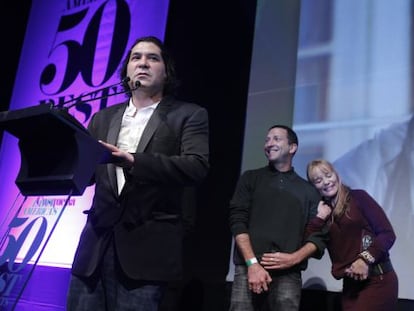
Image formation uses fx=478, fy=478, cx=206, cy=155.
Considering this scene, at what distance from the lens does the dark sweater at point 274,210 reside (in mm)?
2191

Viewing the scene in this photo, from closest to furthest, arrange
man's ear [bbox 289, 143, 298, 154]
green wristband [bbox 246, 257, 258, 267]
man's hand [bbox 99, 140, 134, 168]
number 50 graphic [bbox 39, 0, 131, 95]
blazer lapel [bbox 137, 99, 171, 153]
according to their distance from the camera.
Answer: man's hand [bbox 99, 140, 134, 168], blazer lapel [bbox 137, 99, 171, 153], green wristband [bbox 246, 257, 258, 267], man's ear [bbox 289, 143, 298, 154], number 50 graphic [bbox 39, 0, 131, 95]

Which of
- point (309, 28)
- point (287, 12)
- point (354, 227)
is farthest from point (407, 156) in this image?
point (287, 12)

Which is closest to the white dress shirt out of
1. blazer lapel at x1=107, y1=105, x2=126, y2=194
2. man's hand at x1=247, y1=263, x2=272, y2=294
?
blazer lapel at x1=107, y1=105, x2=126, y2=194

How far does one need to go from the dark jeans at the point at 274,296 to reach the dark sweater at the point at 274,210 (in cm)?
9

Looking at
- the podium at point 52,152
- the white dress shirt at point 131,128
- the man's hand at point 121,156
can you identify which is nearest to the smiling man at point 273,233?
the white dress shirt at point 131,128

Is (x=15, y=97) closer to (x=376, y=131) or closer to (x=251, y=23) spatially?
(x=251, y=23)

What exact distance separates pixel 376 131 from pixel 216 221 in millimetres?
1147

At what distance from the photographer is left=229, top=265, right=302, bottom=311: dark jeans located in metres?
2.11

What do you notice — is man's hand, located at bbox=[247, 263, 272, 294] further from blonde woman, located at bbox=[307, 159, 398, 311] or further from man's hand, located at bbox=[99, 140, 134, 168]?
man's hand, located at bbox=[99, 140, 134, 168]

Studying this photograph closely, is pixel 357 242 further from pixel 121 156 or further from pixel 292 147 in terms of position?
pixel 121 156

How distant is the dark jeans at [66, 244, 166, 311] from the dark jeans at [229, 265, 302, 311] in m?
0.97

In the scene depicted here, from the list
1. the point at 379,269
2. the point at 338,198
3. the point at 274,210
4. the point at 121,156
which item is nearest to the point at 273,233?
the point at 274,210

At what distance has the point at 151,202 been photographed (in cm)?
131

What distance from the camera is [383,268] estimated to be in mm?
2084
